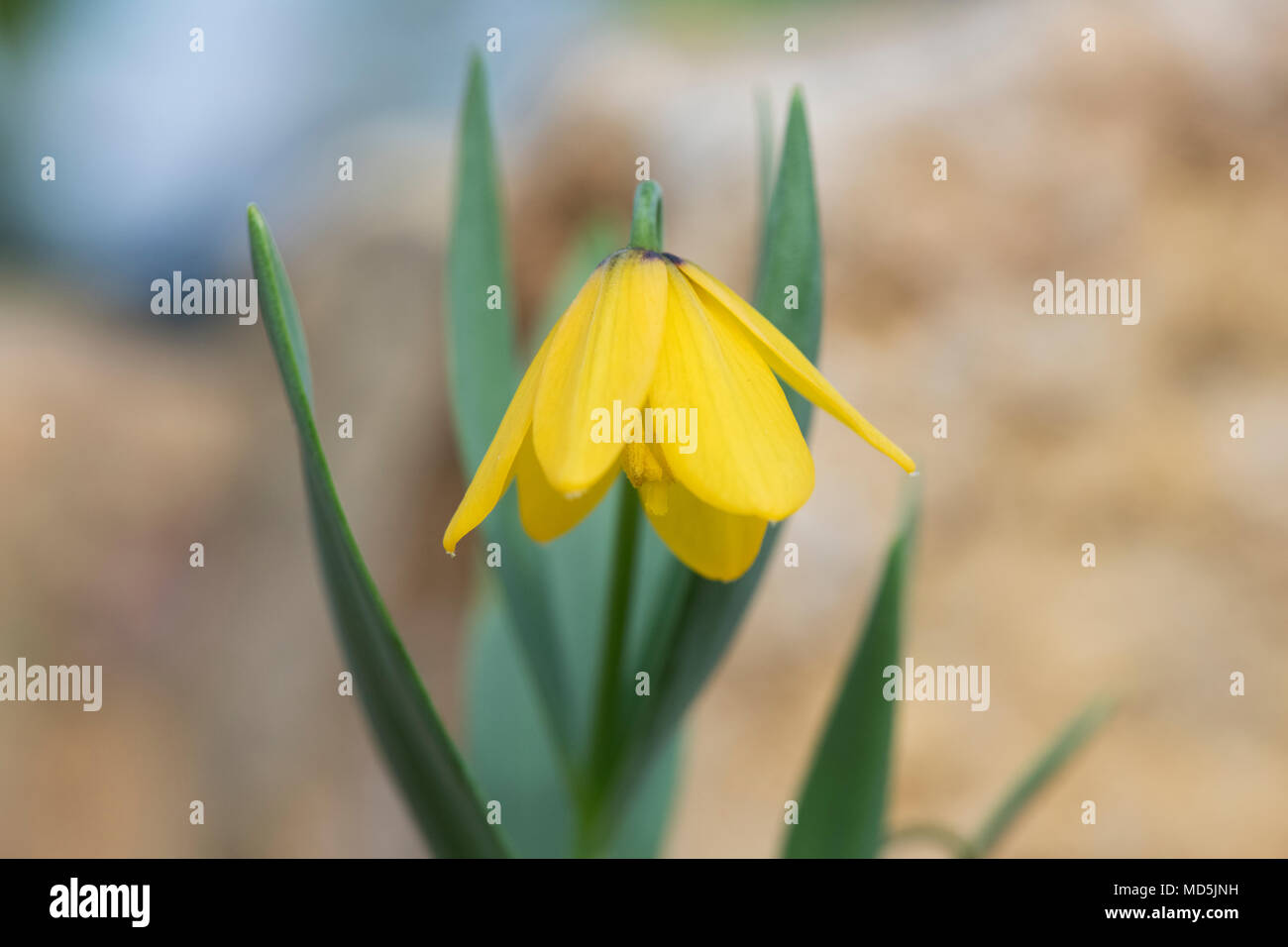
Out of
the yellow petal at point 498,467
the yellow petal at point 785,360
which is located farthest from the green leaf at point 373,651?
the yellow petal at point 785,360

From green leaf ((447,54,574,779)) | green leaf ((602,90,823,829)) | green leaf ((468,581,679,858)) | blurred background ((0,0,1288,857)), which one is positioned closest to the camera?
green leaf ((602,90,823,829))

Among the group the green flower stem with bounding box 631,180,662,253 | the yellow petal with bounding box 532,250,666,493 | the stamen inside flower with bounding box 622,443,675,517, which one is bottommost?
the stamen inside flower with bounding box 622,443,675,517

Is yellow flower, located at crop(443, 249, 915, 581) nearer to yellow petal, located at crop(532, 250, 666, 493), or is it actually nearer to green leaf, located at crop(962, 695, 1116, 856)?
yellow petal, located at crop(532, 250, 666, 493)

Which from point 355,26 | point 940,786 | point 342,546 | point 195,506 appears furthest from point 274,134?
point 342,546

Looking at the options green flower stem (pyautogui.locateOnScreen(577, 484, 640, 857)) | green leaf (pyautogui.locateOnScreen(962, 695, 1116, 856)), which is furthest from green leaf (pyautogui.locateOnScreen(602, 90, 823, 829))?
green leaf (pyautogui.locateOnScreen(962, 695, 1116, 856))

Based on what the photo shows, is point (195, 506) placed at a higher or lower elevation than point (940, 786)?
Result: higher

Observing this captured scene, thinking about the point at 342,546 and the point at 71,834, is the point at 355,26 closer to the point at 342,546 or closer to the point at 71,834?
the point at 71,834

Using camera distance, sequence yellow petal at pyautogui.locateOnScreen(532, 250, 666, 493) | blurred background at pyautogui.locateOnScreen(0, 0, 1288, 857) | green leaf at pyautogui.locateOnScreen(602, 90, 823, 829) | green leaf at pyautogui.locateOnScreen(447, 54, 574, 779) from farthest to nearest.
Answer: blurred background at pyautogui.locateOnScreen(0, 0, 1288, 857), green leaf at pyautogui.locateOnScreen(447, 54, 574, 779), green leaf at pyautogui.locateOnScreen(602, 90, 823, 829), yellow petal at pyautogui.locateOnScreen(532, 250, 666, 493)
